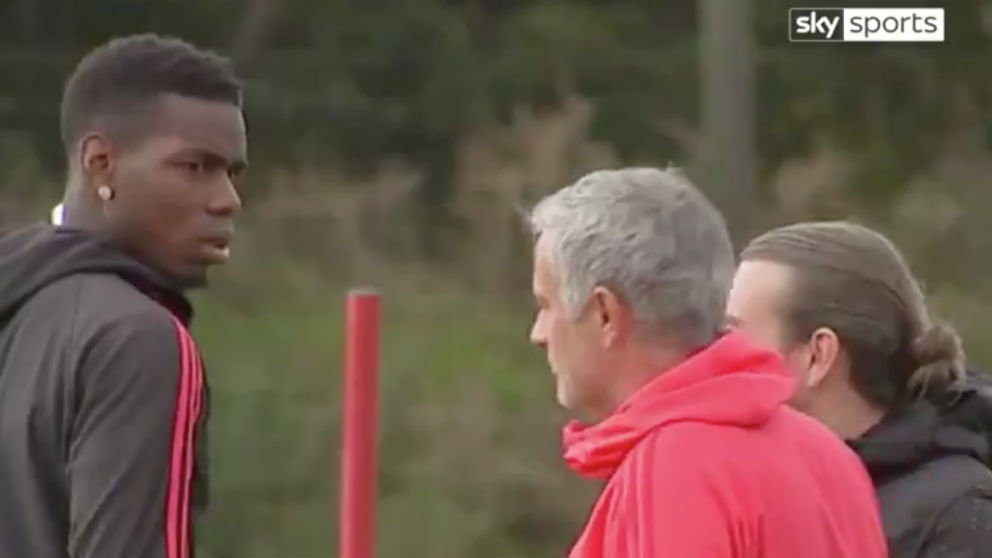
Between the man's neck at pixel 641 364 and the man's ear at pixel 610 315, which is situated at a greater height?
the man's ear at pixel 610 315

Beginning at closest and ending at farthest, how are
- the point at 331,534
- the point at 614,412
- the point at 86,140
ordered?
the point at 614,412 → the point at 86,140 → the point at 331,534

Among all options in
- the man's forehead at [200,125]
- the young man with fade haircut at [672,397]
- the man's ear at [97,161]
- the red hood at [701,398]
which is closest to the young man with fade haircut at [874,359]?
the young man with fade haircut at [672,397]

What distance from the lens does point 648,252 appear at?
262cm

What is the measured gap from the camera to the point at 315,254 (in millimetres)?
11570

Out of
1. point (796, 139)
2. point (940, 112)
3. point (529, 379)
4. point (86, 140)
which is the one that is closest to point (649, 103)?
point (796, 139)

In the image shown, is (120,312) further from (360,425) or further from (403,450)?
(403,450)

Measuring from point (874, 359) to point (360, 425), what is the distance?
332 centimetres

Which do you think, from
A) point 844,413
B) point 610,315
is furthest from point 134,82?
point 844,413

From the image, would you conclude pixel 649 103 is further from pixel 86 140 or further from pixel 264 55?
pixel 86 140

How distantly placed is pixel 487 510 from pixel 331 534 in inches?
24.7

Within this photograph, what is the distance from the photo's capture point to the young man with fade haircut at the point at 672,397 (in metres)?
2.52

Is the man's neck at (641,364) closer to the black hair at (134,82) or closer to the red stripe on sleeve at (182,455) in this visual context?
the red stripe on sleeve at (182,455)

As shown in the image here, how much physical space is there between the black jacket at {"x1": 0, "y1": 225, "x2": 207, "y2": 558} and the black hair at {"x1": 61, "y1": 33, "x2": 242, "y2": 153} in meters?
0.18

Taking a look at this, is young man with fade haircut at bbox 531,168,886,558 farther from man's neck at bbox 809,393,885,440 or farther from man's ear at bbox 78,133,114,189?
man's ear at bbox 78,133,114,189
